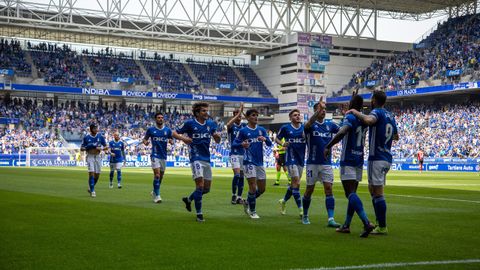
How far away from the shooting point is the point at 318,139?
14523mm

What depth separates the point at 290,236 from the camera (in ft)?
41.4

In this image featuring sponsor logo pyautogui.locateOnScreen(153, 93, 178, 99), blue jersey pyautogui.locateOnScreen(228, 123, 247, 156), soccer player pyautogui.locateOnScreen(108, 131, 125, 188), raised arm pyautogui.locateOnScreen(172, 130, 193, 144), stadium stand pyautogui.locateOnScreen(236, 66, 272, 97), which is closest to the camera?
raised arm pyautogui.locateOnScreen(172, 130, 193, 144)

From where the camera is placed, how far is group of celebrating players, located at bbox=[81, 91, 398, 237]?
12.6 meters

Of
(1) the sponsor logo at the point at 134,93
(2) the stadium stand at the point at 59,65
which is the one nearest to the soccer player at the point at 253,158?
(2) the stadium stand at the point at 59,65

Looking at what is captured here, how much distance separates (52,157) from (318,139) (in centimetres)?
5587

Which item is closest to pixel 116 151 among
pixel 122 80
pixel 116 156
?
pixel 116 156

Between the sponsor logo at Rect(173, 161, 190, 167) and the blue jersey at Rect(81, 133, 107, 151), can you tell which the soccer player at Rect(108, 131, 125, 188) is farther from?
the sponsor logo at Rect(173, 161, 190, 167)

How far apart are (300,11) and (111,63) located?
24.6m

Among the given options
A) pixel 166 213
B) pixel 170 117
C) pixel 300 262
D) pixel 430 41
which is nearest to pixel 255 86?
→ pixel 170 117

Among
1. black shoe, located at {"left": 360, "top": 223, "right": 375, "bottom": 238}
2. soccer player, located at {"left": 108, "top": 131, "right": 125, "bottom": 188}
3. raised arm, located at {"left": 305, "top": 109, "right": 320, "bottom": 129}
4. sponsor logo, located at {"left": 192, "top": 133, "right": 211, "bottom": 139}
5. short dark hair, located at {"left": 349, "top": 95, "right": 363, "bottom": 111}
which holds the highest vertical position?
short dark hair, located at {"left": 349, "top": 95, "right": 363, "bottom": 111}

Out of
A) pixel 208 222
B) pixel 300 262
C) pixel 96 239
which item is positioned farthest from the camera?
pixel 208 222

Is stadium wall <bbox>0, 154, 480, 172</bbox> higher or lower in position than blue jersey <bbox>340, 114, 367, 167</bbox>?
lower

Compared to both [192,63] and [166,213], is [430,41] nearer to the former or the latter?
[192,63]

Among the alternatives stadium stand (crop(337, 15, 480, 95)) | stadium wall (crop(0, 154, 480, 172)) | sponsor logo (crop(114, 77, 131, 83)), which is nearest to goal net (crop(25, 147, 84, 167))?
stadium wall (crop(0, 154, 480, 172))
